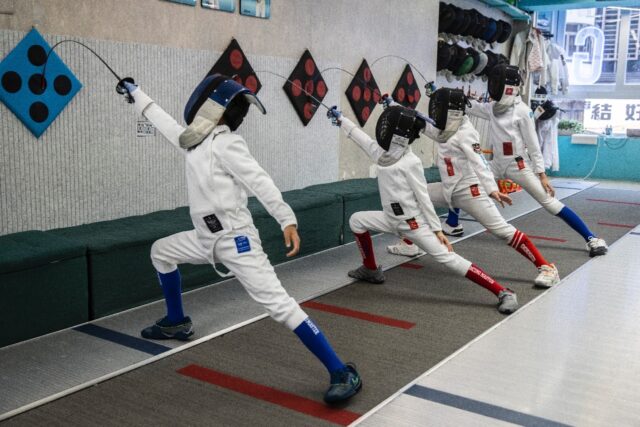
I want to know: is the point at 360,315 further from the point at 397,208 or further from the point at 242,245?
the point at 242,245

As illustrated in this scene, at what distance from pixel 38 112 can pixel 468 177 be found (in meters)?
2.58

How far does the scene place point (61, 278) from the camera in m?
3.08

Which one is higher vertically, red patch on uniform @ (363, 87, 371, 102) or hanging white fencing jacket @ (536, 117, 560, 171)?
red patch on uniform @ (363, 87, 371, 102)

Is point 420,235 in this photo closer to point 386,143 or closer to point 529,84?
point 386,143

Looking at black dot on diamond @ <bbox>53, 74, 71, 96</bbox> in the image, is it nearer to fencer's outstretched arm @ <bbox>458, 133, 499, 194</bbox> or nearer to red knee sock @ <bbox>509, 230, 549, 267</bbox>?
fencer's outstretched arm @ <bbox>458, 133, 499, 194</bbox>

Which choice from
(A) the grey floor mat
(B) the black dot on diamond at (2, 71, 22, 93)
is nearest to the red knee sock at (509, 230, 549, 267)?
(A) the grey floor mat

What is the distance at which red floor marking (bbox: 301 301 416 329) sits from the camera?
3400 mm

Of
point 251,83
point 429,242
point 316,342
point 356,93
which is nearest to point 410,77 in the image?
point 356,93

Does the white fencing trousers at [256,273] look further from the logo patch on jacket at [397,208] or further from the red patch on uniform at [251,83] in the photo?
the red patch on uniform at [251,83]

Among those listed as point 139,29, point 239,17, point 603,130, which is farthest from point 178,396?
point 603,130

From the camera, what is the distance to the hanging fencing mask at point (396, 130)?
3.64m

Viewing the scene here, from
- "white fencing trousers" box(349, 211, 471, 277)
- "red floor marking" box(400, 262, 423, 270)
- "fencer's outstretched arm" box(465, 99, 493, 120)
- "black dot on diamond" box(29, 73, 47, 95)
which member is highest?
"black dot on diamond" box(29, 73, 47, 95)

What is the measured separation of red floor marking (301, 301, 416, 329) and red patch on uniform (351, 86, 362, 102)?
2.69 meters

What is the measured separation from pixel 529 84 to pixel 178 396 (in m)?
8.48
